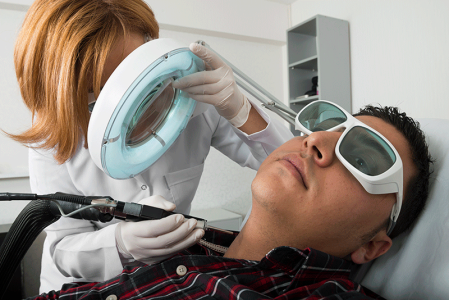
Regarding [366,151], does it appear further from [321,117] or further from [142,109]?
[142,109]

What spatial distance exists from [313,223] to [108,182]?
0.70 metres

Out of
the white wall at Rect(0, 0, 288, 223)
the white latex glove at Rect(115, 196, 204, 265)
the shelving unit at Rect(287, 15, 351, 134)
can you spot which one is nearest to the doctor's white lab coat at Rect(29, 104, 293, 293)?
the white latex glove at Rect(115, 196, 204, 265)

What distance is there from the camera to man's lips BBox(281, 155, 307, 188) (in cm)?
87

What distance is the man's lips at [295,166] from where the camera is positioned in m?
0.87

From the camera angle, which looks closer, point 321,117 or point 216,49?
point 321,117

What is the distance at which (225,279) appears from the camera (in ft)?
2.54

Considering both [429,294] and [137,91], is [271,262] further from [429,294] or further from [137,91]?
[137,91]

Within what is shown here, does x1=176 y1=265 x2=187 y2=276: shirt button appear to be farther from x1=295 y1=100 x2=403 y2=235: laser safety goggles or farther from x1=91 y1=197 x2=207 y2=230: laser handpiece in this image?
x1=295 y1=100 x2=403 y2=235: laser safety goggles

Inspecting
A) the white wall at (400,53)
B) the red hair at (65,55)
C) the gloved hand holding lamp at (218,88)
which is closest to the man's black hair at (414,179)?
the gloved hand holding lamp at (218,88)

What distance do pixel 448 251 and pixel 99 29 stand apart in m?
1.15

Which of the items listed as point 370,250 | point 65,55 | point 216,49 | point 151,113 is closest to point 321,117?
point 370,250

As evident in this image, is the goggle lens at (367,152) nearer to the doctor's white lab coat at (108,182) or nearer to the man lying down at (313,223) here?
the man lying down at (313,223)

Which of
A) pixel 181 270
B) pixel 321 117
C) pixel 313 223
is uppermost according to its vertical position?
pixel 321 117

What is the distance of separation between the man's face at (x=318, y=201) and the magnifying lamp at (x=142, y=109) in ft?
0.74
